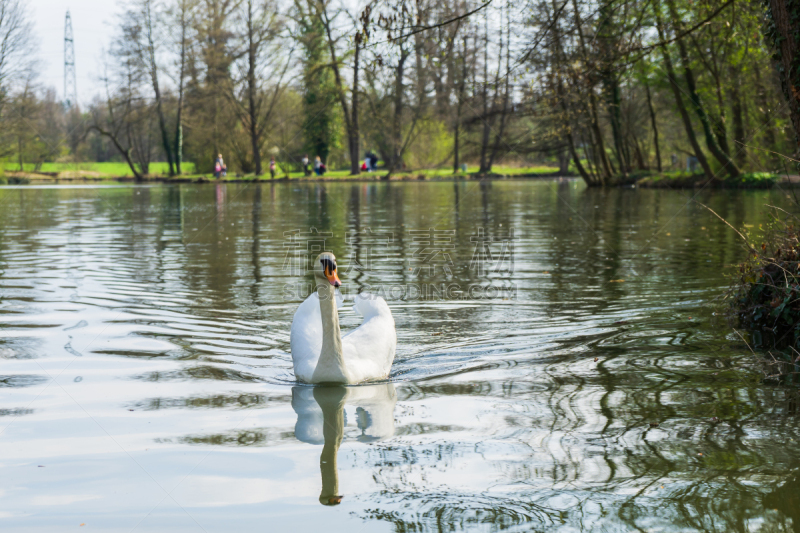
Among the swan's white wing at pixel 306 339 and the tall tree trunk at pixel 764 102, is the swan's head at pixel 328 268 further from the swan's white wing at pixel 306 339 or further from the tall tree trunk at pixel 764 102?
the tall tree trunk at pixel 764 102

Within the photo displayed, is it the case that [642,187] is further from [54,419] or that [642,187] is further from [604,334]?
[54,419]

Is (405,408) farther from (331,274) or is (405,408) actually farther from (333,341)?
(331,274)

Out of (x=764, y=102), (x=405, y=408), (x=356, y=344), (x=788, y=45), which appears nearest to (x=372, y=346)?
(x=356, y=344)

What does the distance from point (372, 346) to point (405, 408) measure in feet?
3.44

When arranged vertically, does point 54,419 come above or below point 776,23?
below

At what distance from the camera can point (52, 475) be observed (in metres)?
3.88

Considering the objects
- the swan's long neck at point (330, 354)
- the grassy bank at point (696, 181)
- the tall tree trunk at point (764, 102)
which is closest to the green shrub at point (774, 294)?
the swan's long neck at point (330, 354)

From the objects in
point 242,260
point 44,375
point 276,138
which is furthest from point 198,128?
point 44,375

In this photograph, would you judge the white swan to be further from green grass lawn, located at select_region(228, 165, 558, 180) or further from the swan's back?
green grass lawn, located at select_region(228, 165, 558, 180)

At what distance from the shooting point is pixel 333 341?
547 centimetres

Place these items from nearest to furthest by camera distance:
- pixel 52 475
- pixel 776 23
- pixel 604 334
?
pixel 52 475 < pixel 776 23 < pixel 604 334

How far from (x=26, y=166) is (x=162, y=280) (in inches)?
2348

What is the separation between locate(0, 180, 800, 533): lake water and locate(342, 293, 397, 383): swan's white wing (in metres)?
0.16

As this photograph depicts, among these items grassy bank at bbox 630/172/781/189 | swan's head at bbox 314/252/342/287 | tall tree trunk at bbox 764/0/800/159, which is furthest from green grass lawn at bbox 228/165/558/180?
swan's head at bbox 314/252/342/287
